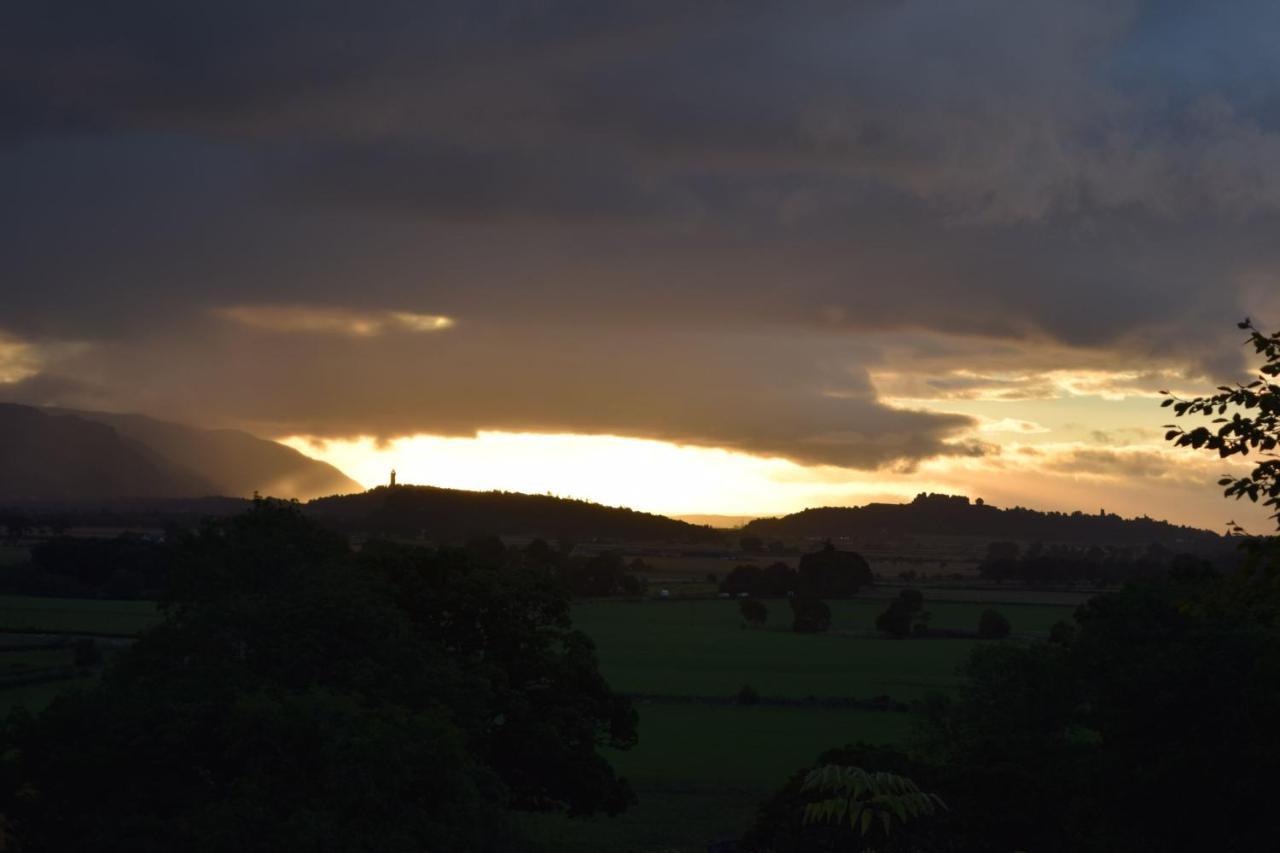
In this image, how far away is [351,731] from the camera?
25875 millimetres

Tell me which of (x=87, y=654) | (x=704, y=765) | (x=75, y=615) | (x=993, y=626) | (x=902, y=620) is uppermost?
(x=993, y=626)

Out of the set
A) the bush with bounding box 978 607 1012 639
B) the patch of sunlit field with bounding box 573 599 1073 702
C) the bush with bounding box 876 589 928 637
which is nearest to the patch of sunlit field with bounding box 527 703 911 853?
the patch of sunlit field with bounding box 573 599 1073 702

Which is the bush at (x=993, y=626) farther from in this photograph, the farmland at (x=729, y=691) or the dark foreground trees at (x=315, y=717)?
the dark foreground trees at (x=315, y=717)

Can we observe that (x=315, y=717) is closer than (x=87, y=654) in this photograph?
Yes

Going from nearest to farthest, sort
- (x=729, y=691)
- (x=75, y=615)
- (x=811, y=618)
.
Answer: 1. (x=729, y=691)
2. (x=75, y=615)
3. (x=811, y=618)

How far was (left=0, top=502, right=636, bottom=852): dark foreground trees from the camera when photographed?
25.3 meters

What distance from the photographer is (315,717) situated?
2606 cm

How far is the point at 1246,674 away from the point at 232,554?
31445 millimetres

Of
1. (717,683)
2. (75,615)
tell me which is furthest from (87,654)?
(717,683)

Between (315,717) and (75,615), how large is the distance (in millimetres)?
97027

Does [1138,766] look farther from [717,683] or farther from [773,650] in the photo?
[773,650]

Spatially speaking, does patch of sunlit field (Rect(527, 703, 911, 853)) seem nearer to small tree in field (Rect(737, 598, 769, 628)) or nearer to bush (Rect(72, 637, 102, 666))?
bush (Rect(72, 637, 102, 666))

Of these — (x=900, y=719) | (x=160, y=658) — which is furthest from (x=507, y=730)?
(x=900, y=719)

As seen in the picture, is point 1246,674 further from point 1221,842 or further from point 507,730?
point 507,730
